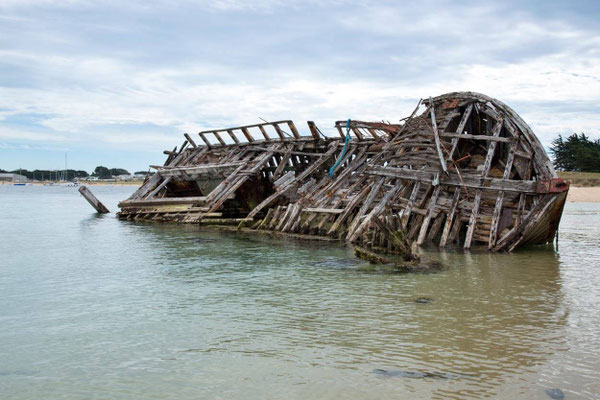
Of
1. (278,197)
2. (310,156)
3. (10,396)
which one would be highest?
(310,156)

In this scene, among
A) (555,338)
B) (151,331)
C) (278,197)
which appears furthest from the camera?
(278,197)

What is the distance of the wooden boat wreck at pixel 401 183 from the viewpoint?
15.2 meters

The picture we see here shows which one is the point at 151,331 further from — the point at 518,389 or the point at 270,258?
the point at 270,258

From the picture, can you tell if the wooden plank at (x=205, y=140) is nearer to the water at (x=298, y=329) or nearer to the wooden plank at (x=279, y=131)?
the wooden plank at (x=279, y=131)

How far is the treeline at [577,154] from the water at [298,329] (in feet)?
155

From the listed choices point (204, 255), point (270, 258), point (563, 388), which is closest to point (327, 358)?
point (563, 388)

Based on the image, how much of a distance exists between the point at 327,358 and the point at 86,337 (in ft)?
10.9

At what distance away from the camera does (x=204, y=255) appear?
15.3 m

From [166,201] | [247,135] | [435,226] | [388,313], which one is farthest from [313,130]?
[388,313]

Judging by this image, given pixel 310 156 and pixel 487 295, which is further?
pixel 310 156

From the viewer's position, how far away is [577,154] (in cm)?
5822

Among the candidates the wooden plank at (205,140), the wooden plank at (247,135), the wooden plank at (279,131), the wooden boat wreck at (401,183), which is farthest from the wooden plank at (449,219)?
the wooden plank at (205,140)

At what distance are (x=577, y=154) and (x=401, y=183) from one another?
158 feet

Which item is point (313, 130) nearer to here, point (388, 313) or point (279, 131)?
point (279, 131)
